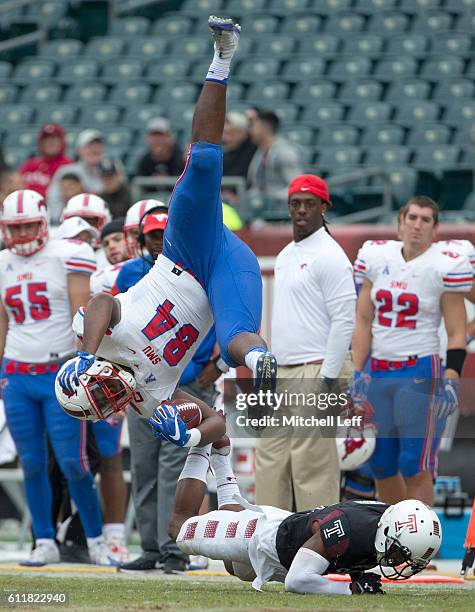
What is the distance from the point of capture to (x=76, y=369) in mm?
5789

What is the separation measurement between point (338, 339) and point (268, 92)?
327 inches

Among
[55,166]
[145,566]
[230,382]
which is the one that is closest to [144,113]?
[55,166]

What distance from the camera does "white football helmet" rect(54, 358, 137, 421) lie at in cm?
581

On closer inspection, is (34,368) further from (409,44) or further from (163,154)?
(409,44)

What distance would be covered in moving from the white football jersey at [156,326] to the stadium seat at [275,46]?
33.1 ft

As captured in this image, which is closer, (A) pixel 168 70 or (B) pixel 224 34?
(B) pixel 224 34

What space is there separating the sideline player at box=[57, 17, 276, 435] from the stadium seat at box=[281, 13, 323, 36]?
10.2 meters

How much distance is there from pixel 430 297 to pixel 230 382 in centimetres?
139

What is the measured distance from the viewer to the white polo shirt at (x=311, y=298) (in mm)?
7535

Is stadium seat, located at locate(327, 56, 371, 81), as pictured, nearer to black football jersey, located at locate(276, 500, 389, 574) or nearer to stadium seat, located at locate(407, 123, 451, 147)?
stadium seat, located at locate(407, 123, 451, 147)

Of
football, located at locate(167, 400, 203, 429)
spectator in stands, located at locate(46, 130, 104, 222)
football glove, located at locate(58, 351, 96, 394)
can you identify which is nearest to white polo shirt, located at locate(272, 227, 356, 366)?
football, located at locate(167, 400, 203, 429)

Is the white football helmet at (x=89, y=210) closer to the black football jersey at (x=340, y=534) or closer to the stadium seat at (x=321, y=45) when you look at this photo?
the black football jersey at (x=340, y=534)

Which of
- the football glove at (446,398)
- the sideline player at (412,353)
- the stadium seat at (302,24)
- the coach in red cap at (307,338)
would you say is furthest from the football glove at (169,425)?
the stadium seat at (302,24)

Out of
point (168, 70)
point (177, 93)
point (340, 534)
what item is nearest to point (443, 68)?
point (177, 93)
